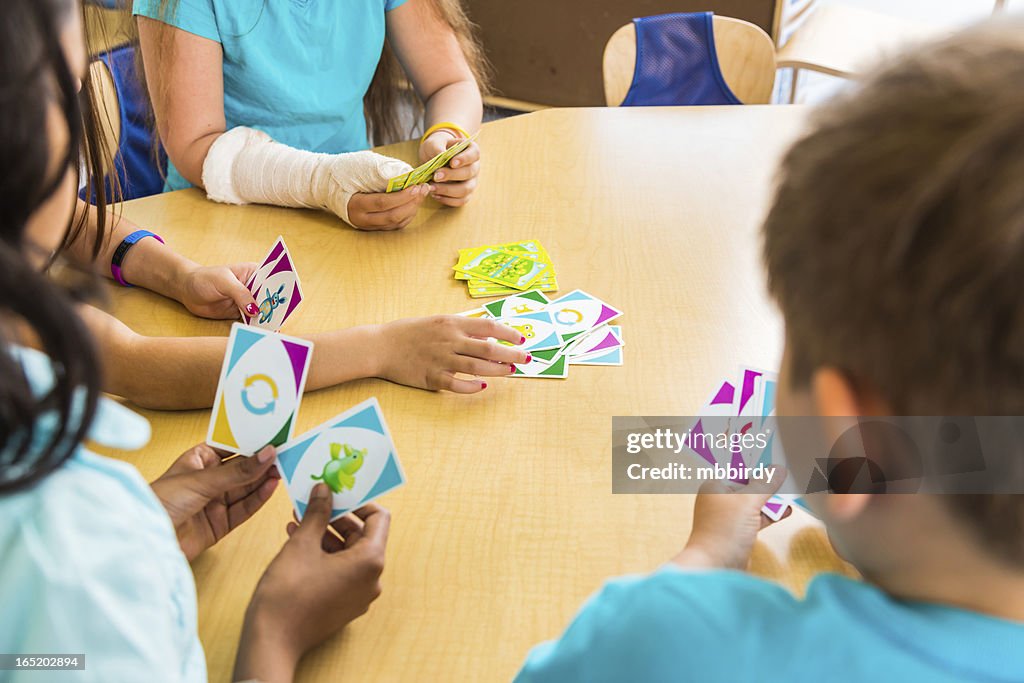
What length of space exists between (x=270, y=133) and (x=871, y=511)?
151 cm

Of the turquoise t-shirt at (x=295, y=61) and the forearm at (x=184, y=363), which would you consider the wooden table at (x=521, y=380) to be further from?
the turquoise t-shirt at (x=295, y=61)

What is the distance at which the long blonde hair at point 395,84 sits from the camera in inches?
75.8

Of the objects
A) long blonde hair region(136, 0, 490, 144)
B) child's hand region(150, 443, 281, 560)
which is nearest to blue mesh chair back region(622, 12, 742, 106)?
long blonde hair region(136, 0, 490, 144)

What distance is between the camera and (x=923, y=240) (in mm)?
476

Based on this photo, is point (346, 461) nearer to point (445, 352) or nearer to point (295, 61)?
point (445, 352)

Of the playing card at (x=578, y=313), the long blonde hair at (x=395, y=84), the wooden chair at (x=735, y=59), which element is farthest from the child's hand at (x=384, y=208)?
the wooden chair at (x=735, y=59)

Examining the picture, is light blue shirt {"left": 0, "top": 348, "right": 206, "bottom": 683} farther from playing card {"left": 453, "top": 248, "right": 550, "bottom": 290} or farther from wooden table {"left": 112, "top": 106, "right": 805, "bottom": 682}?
playing card {"left": 453, "top": 248, "right": 550, "bottom": 290}

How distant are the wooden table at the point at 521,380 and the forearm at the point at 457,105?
0.18 ft

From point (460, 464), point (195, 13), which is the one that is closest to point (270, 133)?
point (195, 13)

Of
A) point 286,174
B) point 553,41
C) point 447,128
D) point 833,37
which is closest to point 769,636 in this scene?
point 286,174

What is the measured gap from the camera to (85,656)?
596 millimetres

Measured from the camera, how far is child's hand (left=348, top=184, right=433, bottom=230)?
4.88 feet

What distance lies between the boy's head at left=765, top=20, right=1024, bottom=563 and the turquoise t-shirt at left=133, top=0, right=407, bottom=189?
1.38 metres

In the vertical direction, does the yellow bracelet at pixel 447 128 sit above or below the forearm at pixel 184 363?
above
